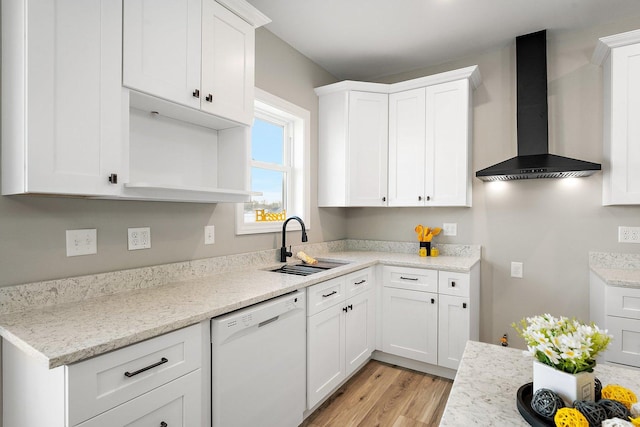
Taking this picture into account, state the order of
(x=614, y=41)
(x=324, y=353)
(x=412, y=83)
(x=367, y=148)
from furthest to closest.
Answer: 1. (x=367, y=148)
2. (x=412, y=83)
3. (x=614, y=41)
4. (x=324, y=353)

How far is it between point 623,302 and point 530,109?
5.10ft

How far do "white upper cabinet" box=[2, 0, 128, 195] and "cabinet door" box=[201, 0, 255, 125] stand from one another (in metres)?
0.45

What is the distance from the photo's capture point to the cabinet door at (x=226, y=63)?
5.86 feet

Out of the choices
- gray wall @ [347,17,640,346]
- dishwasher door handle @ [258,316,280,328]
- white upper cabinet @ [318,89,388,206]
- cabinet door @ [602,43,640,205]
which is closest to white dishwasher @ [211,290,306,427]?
dishwasher door handle @ [258,316,280,328]

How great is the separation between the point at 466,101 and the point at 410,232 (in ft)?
4.31

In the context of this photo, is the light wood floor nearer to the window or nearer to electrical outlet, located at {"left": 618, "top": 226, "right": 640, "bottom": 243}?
the window

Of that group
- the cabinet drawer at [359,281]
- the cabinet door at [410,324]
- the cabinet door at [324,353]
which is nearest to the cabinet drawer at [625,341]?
the cabinet door at [410,324]

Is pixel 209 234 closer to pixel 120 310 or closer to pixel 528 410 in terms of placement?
pixel 120 310

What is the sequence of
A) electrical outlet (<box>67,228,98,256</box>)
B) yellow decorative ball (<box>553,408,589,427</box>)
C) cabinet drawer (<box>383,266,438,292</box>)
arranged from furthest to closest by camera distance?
1. cabinet drawer (<box>383,266,438,292</box>)
2. electrical outlet (<box>67,228,98,256</box>)
3. yellow decorative ball (<box>553,408,589,427</box>)

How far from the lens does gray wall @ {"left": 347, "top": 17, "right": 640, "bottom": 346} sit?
2.65 meters

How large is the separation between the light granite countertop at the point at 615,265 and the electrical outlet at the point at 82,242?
297 cm

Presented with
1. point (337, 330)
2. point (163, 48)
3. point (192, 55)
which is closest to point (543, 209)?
Result: point (337, 330)

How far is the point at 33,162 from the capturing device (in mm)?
1185

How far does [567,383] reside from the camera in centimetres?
70
